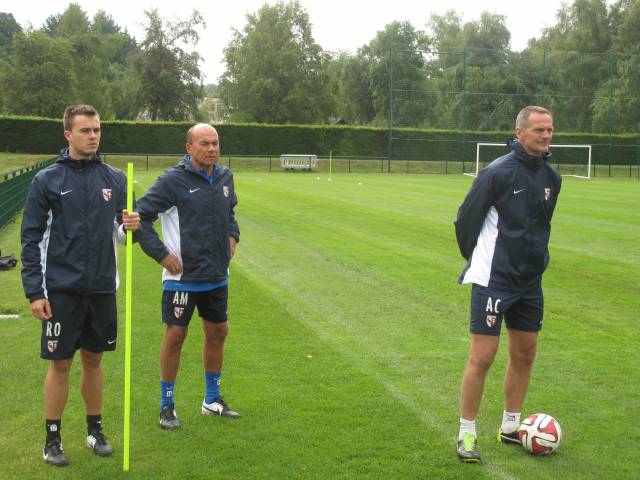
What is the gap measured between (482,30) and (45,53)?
42.4 meters

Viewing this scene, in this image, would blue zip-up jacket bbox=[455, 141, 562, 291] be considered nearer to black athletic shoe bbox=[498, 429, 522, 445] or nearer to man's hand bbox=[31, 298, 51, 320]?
black athletic shoe bbox=[498, 429, 522, 445]

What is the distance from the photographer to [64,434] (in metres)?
5.59

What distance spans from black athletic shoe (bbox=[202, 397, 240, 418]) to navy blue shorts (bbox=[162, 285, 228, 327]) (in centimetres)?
67

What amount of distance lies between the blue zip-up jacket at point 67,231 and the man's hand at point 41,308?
0.03m

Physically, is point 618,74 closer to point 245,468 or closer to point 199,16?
point 199,16

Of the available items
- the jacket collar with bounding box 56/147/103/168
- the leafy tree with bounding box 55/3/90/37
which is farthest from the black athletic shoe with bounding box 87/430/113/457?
the leafy tree with bounding box 55/3/90/37

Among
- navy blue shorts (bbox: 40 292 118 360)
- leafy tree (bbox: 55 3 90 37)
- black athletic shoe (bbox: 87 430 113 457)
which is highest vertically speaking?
leafy tree (bbox: 55 3 90 37)

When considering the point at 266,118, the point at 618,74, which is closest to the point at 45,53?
the point at 266,118

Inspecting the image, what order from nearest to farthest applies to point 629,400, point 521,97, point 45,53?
point 629,400 < point 521,97 < point 45,53

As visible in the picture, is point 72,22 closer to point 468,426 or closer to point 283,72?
point 283,72

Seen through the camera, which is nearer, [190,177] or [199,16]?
[190,177]

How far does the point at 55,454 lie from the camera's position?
16.6ft

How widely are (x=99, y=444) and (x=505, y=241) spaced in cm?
286

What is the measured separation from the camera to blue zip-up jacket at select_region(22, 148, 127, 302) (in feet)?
16.0
